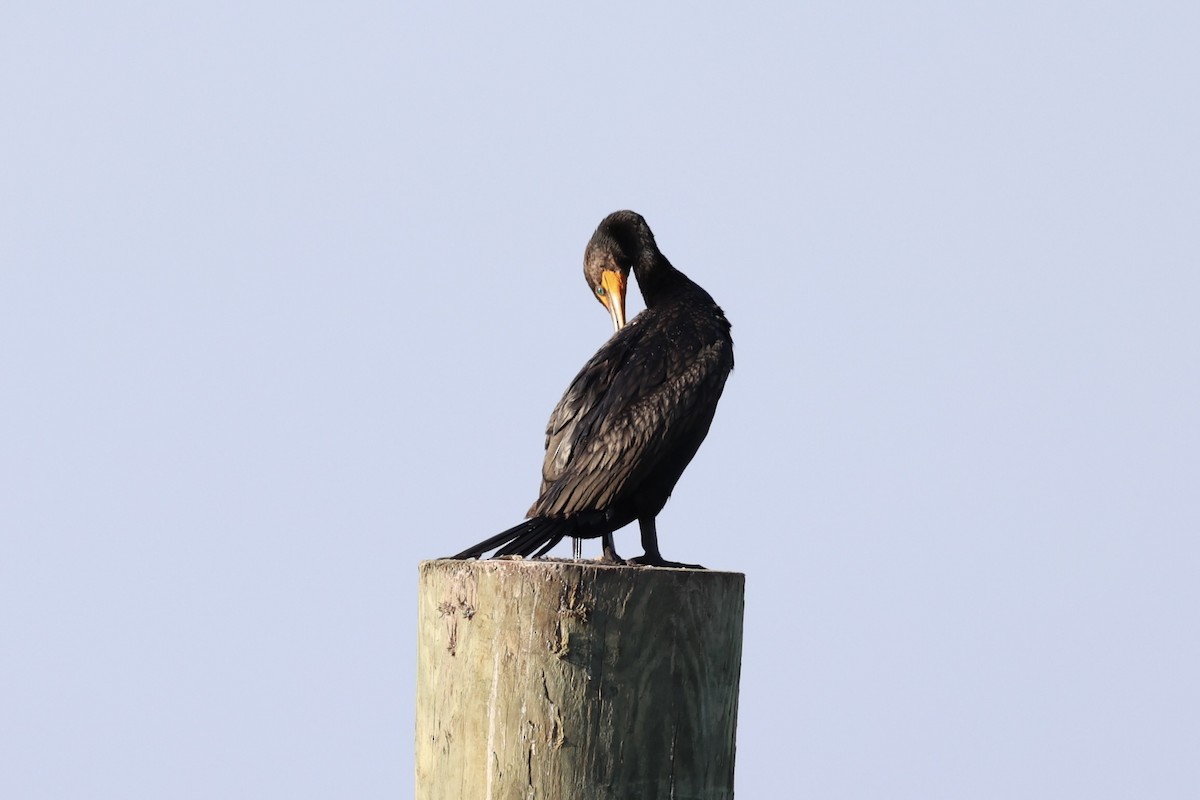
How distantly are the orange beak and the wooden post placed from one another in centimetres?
293

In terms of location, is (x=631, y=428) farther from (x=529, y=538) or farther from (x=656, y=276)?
(x=656, y=276)

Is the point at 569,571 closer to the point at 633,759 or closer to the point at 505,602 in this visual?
the point at 505,602

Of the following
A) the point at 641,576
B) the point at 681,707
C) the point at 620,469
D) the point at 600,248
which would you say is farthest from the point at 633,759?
the point at 600,248

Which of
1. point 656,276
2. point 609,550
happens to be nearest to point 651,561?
point 609,550

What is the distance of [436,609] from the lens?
4.07 meters

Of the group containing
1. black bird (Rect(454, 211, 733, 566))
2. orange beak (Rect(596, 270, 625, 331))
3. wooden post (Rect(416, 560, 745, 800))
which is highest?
orange beak (Rect(596, 270, 625, 331))

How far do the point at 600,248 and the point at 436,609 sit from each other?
Result: 10.3ft

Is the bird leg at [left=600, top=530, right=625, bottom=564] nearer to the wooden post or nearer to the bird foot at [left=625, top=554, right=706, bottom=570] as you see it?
the bird foot at [left=625, top=554, right=706, bottom=570]

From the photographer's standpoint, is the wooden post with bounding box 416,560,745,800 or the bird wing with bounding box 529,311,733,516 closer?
the wooden post with bounding box 416,560,745,800

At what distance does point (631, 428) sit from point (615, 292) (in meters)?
1.53

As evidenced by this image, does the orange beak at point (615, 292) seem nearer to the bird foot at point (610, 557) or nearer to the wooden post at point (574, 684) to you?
the bird foot at point (610, 557)

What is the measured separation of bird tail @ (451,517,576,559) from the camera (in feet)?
15.6

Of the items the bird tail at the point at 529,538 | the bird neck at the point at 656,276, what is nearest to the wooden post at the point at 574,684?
the bird tail at the point at 529,538

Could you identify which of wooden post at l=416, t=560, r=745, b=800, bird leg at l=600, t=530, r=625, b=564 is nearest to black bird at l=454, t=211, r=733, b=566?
bird leg at l=600, t=530, r=625, b=564
